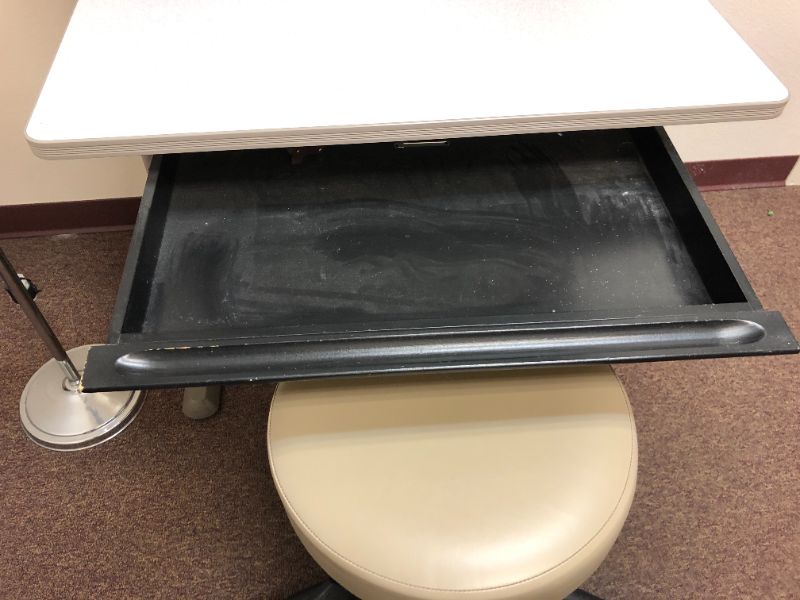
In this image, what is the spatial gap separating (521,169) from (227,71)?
16.4 inches

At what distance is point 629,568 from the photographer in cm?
112

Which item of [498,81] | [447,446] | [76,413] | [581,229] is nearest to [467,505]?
[447,446]

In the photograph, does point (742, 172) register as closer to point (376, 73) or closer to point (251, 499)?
point (376, 73)

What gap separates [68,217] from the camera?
61.4 inches

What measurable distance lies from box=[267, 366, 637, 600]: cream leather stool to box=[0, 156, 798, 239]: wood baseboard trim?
3.22 ft

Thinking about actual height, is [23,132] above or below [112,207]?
above

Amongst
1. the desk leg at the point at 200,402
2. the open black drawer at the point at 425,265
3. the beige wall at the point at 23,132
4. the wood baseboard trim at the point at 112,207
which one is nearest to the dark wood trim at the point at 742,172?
the wood baseboard trim at the point at 112,207

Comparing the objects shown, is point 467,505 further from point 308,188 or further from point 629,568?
point 629,568

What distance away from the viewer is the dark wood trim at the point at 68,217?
1.53 m

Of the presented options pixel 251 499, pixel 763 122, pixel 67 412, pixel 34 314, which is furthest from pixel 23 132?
pixel 763 122

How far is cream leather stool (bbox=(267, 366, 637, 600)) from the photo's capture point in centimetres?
70

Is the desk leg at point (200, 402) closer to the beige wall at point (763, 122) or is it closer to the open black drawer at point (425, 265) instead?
the open black drawer at point (425, 265)

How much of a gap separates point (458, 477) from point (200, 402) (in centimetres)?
70

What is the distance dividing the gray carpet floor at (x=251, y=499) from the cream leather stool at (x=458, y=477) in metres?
0.46
